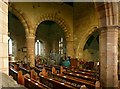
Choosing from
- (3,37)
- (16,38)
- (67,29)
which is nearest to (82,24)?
(67,29)

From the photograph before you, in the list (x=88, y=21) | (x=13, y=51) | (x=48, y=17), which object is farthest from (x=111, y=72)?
(x=13, y=51)

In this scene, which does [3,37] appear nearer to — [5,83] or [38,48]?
[5,83]

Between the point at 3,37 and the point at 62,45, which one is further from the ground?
the point at 62,45

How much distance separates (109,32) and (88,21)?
6.87m

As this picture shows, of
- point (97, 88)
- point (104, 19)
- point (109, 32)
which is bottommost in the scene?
point (97, 88)

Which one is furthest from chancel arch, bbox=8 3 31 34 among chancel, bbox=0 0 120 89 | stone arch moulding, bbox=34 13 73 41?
stone arch moulding, bbox=34 13 73 41

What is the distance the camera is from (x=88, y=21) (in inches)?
503

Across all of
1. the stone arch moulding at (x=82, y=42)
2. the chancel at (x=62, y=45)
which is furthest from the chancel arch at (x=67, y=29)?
the stone arch moulding at (x=82, y=42)

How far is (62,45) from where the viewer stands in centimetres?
1711

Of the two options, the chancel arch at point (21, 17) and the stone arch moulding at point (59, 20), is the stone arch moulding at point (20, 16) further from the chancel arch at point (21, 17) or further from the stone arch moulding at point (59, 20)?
the stone arch moulding at point (59, 20)

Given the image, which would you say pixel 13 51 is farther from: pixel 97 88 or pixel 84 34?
pixel 97 88

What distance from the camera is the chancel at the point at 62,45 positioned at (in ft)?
17.2

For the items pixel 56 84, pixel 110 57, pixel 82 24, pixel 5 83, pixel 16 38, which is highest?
pixel 82 24

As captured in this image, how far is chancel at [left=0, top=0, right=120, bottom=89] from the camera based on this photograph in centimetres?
523
